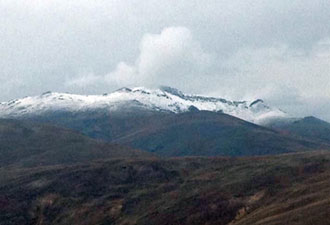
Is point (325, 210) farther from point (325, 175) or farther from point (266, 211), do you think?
point (325, 175)

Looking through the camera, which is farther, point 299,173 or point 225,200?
point 299,173

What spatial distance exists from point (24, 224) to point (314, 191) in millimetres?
92261

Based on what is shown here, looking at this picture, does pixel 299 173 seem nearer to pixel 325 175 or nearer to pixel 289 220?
pixel 325 175

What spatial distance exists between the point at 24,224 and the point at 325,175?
311ft

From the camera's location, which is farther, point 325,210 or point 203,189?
point 203,189

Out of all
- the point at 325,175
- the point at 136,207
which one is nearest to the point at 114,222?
the point at 136,207

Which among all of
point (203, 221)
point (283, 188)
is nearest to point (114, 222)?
point (203, 221)

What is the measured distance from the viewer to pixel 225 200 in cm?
17062

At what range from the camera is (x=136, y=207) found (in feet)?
608

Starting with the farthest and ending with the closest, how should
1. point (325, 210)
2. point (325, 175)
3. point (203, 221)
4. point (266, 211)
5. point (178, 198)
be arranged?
point (178, 198), point (325, 175), point (203, 221), point (266, 211), point (325, 210)

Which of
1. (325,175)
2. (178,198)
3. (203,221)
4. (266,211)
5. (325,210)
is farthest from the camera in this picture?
(178,198)

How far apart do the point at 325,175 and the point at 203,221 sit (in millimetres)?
39802

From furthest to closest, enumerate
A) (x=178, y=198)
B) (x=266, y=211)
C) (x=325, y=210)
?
(x=178, y=198) < (x=266, y=211) < (x=325, y=210)

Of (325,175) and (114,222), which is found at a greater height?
(325,175)
